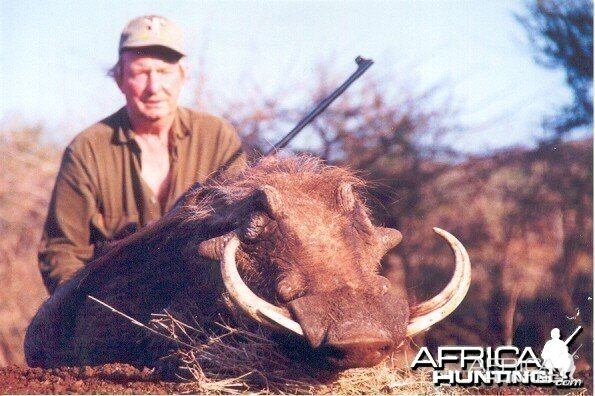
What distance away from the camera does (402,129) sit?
9484mm

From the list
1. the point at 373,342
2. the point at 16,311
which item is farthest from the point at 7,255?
the point at 373,342

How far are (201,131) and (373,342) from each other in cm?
347

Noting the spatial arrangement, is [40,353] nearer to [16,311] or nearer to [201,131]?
[201,131]

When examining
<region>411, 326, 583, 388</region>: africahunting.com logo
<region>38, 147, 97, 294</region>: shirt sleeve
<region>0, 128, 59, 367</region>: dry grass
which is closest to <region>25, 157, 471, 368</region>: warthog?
<region>411, 326, 583, 388</region>: africahunting.com logo

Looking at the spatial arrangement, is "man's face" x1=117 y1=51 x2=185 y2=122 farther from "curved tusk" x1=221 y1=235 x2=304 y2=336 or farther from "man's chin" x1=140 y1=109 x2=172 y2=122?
"curved tusk" x1=221 y1=235 x2=304 y2=336

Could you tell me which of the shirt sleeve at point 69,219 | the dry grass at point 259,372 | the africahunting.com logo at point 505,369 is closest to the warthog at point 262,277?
the dry grass at point 259,372

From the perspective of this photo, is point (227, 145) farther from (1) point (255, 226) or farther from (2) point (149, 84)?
(1) point (255, 226)

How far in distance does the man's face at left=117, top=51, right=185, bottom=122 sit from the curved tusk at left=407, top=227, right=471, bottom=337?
2.93 metres

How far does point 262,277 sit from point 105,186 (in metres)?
2.51

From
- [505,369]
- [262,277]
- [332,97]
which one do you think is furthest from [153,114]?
[505,369]

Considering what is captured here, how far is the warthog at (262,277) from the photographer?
3.22 meters

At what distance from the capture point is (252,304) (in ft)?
10.8

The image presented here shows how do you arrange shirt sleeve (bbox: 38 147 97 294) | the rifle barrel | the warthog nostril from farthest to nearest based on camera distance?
shirt sleeve (bbox: 38 147 97 294) → the rifle barrel → the warthog nostril

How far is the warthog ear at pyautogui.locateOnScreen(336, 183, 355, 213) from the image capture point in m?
3.84
